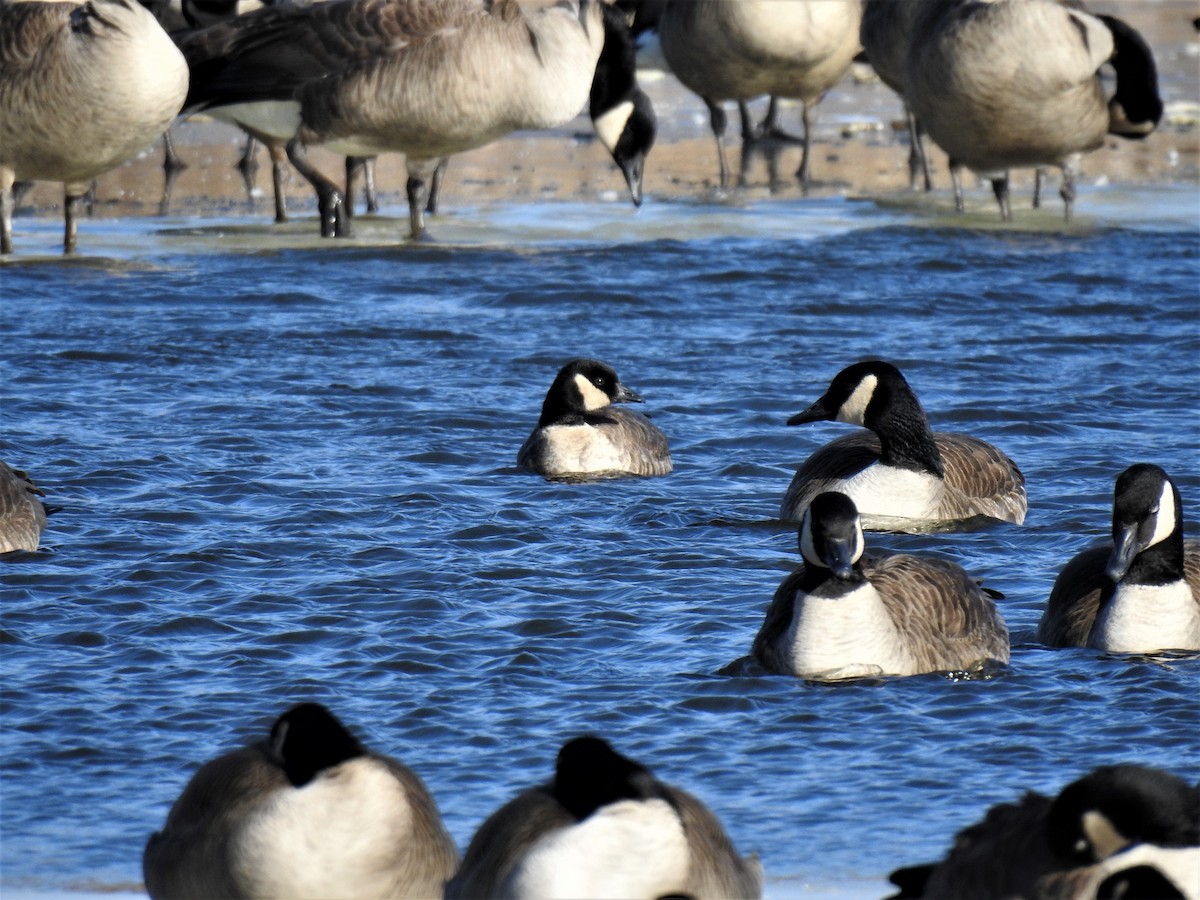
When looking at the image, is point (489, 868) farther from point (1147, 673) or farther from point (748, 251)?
point (748, 251)

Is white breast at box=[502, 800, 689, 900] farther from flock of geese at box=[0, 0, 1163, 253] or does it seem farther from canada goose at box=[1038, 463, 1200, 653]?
flock of geese at box=[0, 0, 1163, 253]

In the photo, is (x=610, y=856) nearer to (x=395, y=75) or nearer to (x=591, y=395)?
(x=591, y=395)

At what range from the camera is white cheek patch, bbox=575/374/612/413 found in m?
9.86

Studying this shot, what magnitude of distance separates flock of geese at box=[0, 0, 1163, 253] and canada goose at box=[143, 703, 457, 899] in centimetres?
950

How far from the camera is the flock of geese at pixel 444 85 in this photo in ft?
44.9

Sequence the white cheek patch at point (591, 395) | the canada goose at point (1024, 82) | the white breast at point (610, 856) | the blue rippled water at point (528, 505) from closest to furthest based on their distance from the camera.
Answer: the white breast at point (610, 856) → the blue rippled water at point (528, 505) → the white cheek patch at point (591, 395) → the canada goose at point (1024, 82)

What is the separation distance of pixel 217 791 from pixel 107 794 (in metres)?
0.95

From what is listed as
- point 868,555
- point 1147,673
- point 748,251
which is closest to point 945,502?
point 868,555

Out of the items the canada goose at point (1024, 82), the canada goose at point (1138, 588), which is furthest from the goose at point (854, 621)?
the canada goose at point (1024, 82)

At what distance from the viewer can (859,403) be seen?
898 centimetres

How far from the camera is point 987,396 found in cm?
1118

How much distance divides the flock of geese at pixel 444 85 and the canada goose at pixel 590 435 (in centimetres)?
495

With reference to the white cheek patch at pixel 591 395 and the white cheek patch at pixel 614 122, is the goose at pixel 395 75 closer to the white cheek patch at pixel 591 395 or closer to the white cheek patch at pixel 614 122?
the white cheek patch at pixel 614 122

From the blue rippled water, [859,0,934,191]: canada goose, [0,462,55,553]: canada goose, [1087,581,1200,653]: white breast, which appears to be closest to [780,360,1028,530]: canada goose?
the blue rippled water
